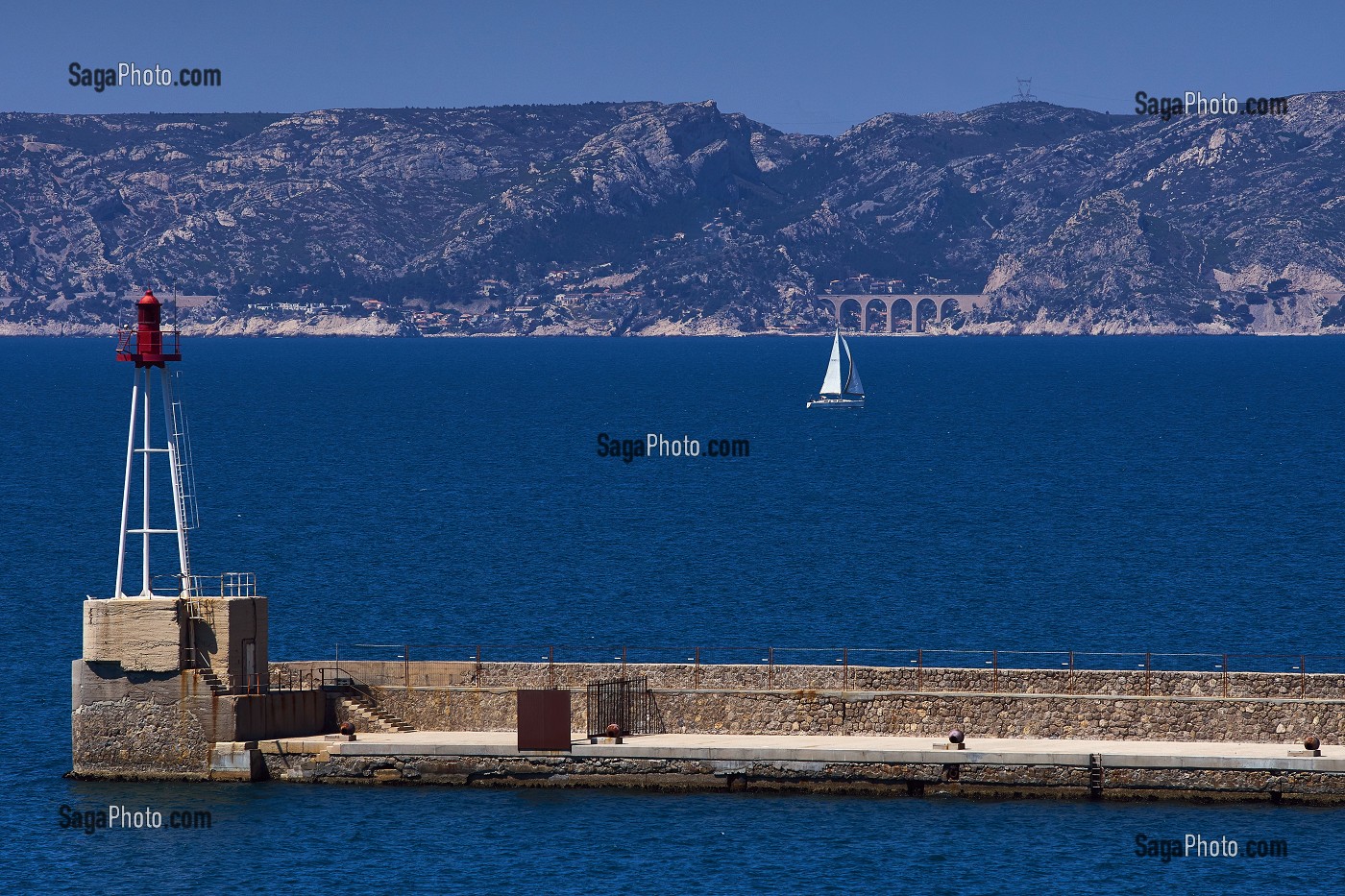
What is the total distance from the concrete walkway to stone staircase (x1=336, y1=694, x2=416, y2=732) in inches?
20.3

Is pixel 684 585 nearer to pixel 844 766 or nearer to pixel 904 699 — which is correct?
pixel 904 699

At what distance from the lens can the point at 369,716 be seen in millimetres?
49750

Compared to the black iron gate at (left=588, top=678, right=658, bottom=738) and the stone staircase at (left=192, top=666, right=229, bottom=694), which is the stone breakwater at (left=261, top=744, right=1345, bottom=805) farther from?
the black iron gate at (left=588, top=678, right=658, bottom=738)

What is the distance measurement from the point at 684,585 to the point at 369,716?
34180 mm

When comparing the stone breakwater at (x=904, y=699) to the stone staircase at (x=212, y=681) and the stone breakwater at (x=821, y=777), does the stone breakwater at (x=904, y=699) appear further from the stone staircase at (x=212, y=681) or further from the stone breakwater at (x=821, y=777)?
the stone staircase at (x=212, y=681)

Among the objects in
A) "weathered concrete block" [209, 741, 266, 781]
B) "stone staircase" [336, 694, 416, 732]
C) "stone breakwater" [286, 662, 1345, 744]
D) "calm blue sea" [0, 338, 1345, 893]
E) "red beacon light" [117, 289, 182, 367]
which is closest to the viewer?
"calm blue sea" [0, 338, 1345, 893]

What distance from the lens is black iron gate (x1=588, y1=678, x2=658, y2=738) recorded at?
48531 millimetres

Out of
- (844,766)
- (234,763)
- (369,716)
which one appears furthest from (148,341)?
(844,766)

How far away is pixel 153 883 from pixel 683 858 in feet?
34.3

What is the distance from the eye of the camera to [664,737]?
48.2 m

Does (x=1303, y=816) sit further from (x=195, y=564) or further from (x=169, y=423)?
(x=195, y=564)

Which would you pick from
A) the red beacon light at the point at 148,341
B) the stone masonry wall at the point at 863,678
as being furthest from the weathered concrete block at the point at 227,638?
the red beacon light at the point at 148,341

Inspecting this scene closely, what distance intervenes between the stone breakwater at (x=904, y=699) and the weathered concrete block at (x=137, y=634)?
4372 mm

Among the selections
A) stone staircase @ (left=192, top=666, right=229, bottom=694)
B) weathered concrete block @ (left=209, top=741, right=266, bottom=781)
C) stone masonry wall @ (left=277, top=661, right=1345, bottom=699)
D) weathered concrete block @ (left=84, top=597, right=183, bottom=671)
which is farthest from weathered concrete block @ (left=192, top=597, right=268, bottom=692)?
stone masonry wall @ (left=277, top=661, right=1345, bottom=699)
